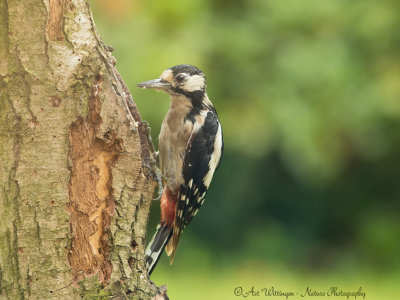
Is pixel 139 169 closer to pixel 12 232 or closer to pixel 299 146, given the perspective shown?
pixel 12 232

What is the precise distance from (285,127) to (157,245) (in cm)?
257

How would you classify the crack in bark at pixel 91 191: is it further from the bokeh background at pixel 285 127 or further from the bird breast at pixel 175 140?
the bokeh background at pixel 285 127

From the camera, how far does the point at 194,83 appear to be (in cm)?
379

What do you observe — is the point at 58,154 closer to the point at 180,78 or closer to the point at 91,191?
the point at 91,191

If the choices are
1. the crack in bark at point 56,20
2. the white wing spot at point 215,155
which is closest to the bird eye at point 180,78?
the white wing spot at point 215,155

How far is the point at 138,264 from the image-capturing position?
2822mm

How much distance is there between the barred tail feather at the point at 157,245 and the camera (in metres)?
3.49

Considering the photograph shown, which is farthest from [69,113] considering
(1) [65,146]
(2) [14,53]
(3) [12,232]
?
(3) [12,232]

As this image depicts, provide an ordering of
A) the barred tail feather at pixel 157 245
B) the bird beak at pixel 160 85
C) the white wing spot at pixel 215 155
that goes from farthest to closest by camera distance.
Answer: the white wing spot at pixel 215 155, the bird beak at pixel 160 85, the barred tail feather at pixel 157 245

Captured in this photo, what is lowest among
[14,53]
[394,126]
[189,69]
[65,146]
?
[65,146]

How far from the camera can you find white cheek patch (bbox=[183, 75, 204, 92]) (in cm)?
376

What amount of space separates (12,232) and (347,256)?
4.68 metres

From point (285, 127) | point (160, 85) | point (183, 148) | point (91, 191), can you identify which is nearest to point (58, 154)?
point (91, 191)

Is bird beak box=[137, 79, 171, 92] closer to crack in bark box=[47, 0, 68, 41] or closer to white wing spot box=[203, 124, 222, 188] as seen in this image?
white wing spot box=[203, 124, 222, 188]
